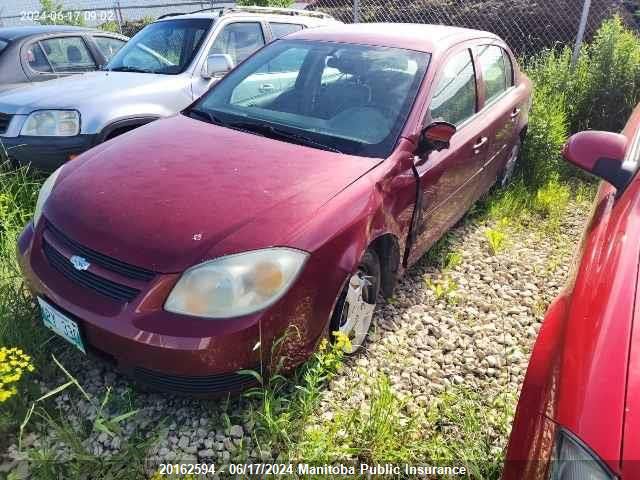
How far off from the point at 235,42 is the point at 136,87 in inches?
50.3

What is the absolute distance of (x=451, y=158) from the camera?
9.87 feet

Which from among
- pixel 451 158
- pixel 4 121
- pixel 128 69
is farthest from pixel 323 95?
pixel 4 121

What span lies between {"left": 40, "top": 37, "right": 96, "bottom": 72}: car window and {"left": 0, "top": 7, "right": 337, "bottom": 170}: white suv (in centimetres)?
105

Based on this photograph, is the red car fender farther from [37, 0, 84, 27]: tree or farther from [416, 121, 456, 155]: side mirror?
[37, 0, 84, 27]: tree

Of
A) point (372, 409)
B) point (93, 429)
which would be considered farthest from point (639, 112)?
point (93, 429)

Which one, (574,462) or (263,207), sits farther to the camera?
(263,207)

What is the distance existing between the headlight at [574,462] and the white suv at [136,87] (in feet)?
8.84

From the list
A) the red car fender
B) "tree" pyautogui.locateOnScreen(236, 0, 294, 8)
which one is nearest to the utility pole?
"tree" pyautogui.locateOnScreen(236, 0, 294, 8)

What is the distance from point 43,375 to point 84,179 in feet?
3.17

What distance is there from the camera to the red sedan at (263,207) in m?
1.89

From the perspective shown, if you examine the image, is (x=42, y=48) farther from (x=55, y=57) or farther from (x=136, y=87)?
(x=136, y=87)

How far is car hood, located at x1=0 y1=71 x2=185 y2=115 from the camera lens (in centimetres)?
386

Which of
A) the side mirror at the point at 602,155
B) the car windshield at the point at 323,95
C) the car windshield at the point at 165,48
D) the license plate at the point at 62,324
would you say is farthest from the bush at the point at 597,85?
the license plate at the point at 62,324

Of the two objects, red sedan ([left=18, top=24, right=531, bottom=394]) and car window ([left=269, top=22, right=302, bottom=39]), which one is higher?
car window ([left=269, top=22, right=302, bottom=39])
